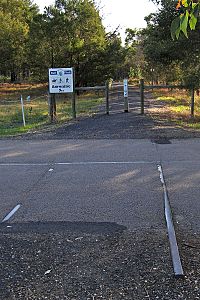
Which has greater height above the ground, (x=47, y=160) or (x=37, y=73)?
(x=37, y=73)

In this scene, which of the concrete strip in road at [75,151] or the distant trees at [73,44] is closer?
the concrete strip in road at [75,151]

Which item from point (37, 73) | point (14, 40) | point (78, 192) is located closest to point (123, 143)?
point (78, 192)

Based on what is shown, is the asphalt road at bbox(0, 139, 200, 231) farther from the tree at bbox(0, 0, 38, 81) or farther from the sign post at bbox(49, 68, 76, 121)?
the tree at bbox(0, 0, 38, 81)

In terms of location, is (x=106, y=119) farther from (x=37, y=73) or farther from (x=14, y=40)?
(x=14, y=40)

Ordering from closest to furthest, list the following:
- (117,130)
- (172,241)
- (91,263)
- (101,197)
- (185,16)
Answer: (185,16)
(91,263)
(172,241)
(101,197)
(117,130)

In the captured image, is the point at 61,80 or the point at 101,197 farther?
the point at 61,80

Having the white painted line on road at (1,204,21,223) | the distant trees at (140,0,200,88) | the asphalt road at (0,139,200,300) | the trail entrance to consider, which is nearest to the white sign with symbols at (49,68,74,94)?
the trail entrance

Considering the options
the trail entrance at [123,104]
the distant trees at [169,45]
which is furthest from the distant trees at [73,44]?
the distant trees at [169,45]

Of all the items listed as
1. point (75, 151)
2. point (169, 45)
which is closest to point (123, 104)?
point (169, 45)

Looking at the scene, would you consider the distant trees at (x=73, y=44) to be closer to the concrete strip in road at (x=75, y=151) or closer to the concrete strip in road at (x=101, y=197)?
the concrete strip in road at (x=75, y=151)

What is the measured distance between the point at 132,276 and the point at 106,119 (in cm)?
1352

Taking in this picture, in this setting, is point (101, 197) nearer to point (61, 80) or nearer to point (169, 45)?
point (61, 80)

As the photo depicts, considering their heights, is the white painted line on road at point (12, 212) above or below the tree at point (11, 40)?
below

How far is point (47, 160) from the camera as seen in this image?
32.1ft
